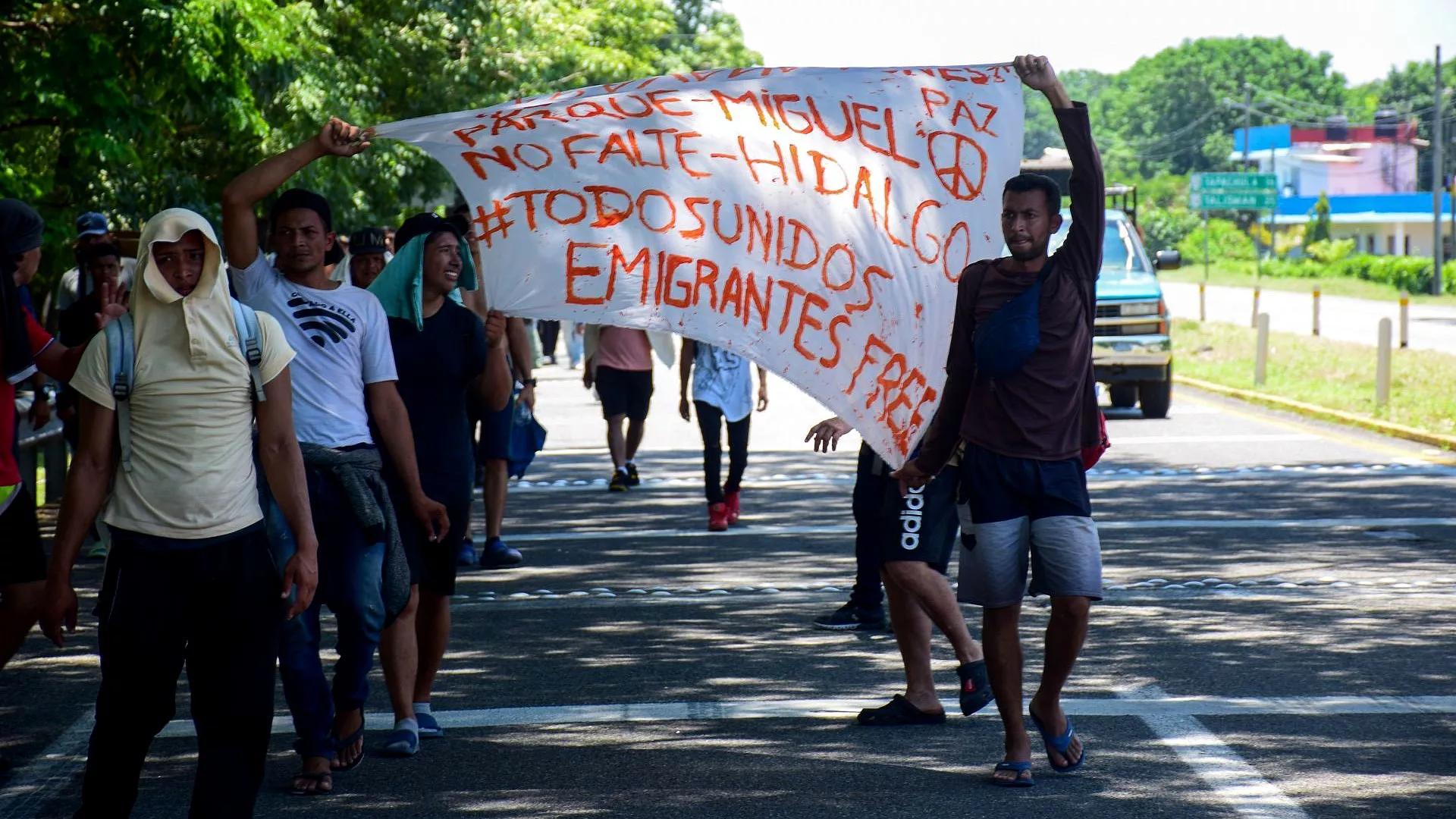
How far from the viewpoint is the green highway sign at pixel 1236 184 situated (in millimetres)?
61875

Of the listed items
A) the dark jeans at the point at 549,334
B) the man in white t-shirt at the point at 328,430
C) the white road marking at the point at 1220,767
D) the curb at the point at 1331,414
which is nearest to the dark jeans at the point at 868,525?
the white road marking at the point at 1220,767

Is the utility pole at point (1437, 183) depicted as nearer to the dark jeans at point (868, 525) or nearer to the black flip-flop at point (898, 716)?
the dark jeans at point (868, 525)

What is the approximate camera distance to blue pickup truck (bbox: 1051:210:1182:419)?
1975 centimetres

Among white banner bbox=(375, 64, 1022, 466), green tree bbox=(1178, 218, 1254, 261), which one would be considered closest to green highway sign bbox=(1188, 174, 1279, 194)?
green tree bbox=(1178, 218, 1254, 261)

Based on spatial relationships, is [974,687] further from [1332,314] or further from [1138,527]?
[1332,314]

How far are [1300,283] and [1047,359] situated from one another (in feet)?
229

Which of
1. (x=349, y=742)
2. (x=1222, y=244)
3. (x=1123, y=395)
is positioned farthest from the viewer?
(x=1222, y=244)

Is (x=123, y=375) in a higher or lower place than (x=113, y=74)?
lower

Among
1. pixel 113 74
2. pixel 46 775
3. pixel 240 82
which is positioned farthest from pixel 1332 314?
pixel 46 775

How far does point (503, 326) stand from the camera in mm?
6258

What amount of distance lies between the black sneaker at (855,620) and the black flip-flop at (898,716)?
5.86 ft

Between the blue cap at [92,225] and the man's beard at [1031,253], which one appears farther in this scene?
the blue cap at [92,225]

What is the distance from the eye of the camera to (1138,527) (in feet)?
37.2

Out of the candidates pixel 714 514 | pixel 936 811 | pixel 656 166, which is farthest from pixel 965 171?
pixel 714 514
